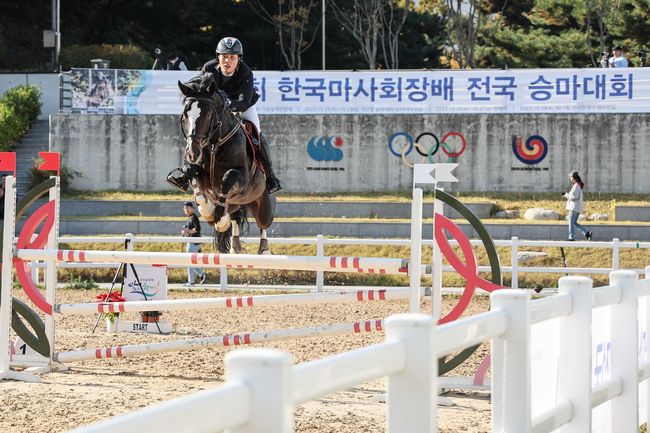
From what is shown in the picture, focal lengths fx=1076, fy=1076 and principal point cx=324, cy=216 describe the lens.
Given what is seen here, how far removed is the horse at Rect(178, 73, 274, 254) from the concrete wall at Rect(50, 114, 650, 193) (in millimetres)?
14943

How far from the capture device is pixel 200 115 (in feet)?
28.9

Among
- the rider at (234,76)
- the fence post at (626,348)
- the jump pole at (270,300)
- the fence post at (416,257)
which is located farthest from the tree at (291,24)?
the fence post at (626,348)

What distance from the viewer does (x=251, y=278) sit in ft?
65.4

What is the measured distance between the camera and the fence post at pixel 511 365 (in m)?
4.21

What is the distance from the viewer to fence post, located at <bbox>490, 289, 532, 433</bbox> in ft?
13.8

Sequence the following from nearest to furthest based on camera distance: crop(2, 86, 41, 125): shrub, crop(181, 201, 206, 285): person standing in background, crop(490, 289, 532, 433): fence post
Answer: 1. crop(490, 289, 532, 433): fence post
2. crop(181, 201, 206, 285): person standing in background
3. crop(2, 86, 41, 125): shrub

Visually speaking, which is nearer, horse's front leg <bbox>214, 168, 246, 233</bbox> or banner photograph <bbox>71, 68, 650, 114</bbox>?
horse's front leg <bbox>214, 168, 246, 233</bbox>

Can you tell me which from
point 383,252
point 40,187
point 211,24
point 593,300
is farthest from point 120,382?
point 211,24

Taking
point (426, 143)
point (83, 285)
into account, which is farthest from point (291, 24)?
point (83, 285)

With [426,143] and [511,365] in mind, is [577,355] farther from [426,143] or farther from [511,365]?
[426,143]

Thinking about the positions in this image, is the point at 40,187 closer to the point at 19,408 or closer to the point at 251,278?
the point at 19,408

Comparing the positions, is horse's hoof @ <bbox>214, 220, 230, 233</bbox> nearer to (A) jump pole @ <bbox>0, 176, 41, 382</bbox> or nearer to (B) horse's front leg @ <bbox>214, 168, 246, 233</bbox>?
(B) horse's front leg @ <bbox>214, 168, 246, 233</bbox>

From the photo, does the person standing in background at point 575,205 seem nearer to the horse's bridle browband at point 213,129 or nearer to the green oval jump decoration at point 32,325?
the horse's bridle browband at point 213,129

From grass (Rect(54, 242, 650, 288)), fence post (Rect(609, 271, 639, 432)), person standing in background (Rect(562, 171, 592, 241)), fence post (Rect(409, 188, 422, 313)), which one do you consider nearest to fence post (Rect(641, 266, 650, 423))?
fence post (Rect(609, 271, 639, 432))
